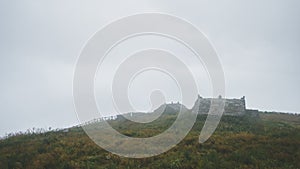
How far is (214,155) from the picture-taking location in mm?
16062

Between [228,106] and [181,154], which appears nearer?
[181,154]

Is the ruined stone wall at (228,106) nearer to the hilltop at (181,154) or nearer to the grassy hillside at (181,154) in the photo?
the hilltop at (181,154)

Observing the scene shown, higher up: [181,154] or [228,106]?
[228,106]

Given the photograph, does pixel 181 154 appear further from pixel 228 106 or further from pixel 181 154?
pixel 228 106

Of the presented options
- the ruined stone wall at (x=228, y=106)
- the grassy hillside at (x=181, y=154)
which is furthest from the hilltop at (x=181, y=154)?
the ruined stone wall at (x=228, y=106)

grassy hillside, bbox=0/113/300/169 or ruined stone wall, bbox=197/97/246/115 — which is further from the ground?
ruined stone wall, bbox=197/97/246/115

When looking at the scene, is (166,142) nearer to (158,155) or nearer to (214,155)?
(158,155)

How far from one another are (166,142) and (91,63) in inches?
334

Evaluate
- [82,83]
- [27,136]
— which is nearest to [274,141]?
[82,83]

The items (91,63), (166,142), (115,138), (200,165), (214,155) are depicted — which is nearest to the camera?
(200,165)

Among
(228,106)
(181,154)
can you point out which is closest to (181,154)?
(181,154)

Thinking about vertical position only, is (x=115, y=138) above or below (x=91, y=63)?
below

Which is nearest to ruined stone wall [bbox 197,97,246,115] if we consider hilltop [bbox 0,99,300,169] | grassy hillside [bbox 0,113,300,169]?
hilltop [bbox 0,99,300,169]

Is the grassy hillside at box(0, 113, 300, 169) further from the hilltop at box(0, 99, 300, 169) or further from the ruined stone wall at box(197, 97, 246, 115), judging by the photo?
the ruined stone wall at box(197, 97, 246, 115)
